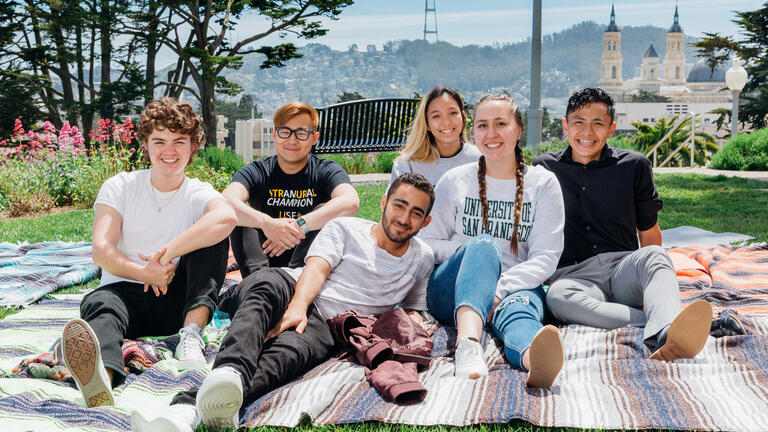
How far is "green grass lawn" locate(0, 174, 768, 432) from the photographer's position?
6.73 m

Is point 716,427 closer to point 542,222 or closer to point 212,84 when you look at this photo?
point 542,222

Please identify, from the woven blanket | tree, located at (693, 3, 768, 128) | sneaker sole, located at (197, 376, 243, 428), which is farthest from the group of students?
tree, located at (693, 3, 768, 128)

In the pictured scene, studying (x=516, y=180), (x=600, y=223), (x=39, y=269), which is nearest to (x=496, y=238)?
(x=516, y=180)

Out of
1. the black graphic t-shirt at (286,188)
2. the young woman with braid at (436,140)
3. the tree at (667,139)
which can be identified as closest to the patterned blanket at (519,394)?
the black graphic t-shirt at (286,188)

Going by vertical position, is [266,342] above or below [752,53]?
below

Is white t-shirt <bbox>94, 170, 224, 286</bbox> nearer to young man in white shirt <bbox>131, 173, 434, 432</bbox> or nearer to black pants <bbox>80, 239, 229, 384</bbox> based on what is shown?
black pants <bbox>80, 239, 229, 384</bbox>

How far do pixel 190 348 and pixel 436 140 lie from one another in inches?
82.9

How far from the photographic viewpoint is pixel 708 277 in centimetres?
433

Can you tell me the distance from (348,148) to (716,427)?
869 centimetres

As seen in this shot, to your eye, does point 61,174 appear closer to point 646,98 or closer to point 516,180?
point 516,180

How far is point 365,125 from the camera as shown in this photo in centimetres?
1063

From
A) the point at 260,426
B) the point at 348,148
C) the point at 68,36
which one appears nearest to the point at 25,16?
the point at 68,36

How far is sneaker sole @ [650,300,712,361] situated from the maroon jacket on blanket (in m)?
0.98

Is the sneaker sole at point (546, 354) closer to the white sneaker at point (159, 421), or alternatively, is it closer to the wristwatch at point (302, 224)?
the white sneaker at point (159, 421)
